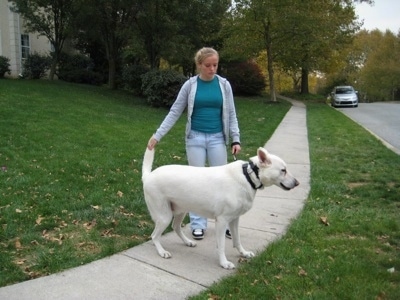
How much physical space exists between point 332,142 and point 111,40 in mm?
16487

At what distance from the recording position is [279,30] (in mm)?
26031

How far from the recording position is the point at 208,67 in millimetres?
4527

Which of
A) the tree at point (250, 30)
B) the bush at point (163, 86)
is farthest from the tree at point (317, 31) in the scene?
the bush at point (163, 86)

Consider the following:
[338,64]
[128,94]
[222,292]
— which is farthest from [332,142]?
[338,64]

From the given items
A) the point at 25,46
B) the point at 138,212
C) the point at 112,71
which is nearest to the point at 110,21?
the point at 112,71

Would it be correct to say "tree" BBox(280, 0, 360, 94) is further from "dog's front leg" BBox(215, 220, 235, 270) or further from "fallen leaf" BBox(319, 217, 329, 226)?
"dog's front leg" BBox(215, 220, 235, 270)

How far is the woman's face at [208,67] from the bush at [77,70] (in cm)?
2445

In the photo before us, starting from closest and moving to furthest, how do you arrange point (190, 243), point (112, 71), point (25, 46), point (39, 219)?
point (190, 243) < point (39, 219) < point (112, 71) < point (25, 46)

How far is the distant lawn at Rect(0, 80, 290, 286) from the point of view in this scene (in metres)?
4.49

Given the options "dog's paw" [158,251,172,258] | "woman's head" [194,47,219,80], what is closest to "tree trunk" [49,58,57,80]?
"woman's head" [194,47,219,80]

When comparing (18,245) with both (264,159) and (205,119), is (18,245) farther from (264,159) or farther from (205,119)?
(264,159)

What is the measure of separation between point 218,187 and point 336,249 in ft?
5.10

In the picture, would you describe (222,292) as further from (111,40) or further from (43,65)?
(43,65)

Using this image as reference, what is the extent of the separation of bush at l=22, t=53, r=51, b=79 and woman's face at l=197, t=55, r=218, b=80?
23972mm
